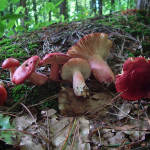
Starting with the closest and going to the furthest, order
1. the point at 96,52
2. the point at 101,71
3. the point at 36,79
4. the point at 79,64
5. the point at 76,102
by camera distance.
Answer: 1. the point at 76,102
2. the point at 36,79
3. the point at 79,64
4. the point at 101,71
5. the point at 96,52

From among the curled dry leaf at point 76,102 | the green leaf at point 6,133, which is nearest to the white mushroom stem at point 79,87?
the curled dry leaf at point 76,102

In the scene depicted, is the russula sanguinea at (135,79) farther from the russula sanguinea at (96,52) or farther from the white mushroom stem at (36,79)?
the white mushroom stem at (36,79)

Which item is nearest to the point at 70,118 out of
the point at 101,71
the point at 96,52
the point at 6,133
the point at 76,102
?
the point at 76,102

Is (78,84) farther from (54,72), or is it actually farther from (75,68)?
(54,72)

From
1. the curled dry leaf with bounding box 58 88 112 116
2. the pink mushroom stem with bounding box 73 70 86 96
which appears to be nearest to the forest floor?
the curled dry leaf with bounding box 58 88 112 116

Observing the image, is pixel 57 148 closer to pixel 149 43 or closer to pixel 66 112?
pixel 66 112

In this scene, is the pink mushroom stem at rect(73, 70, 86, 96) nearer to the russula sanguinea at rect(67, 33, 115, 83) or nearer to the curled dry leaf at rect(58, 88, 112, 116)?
the curled dry leaf at rect(58, 88, 112, 116)

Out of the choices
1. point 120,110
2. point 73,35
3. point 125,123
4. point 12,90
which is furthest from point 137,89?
point 73,35
